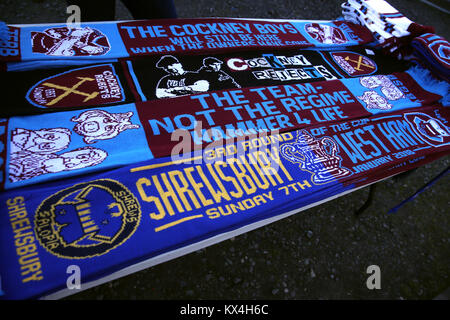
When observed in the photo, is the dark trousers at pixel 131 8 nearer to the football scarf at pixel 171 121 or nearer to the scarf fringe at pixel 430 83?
the football scarf at pixel 171 121

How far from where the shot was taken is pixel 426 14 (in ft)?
13.9

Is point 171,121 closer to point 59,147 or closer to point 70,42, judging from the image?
point 59,147

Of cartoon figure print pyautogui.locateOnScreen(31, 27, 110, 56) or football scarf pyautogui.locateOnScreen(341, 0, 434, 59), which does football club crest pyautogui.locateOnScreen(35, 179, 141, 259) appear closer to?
cartoon figure print pyautogui.locateOnScreen(31, 27, 110, 56)

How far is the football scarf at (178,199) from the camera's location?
86 centimetres

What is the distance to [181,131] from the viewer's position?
125cm

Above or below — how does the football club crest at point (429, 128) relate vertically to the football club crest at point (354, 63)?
below

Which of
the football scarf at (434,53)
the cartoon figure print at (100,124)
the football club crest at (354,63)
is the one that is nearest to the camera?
the cartoon figure print at (100,124)

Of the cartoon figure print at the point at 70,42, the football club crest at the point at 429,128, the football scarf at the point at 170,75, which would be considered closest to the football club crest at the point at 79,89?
the football scarf at the point at 170,75

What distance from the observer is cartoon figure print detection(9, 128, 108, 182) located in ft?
3.24

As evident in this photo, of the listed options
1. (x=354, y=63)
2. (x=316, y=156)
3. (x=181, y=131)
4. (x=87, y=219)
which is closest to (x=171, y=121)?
(x=181, y=131)

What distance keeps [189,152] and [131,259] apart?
49 centimetres

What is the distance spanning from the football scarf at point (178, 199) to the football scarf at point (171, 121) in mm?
62

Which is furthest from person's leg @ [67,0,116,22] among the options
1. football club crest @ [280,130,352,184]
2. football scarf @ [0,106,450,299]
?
football club crest @ [280,130,352,184]

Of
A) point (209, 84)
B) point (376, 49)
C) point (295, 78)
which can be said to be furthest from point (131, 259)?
point (376, 49)
